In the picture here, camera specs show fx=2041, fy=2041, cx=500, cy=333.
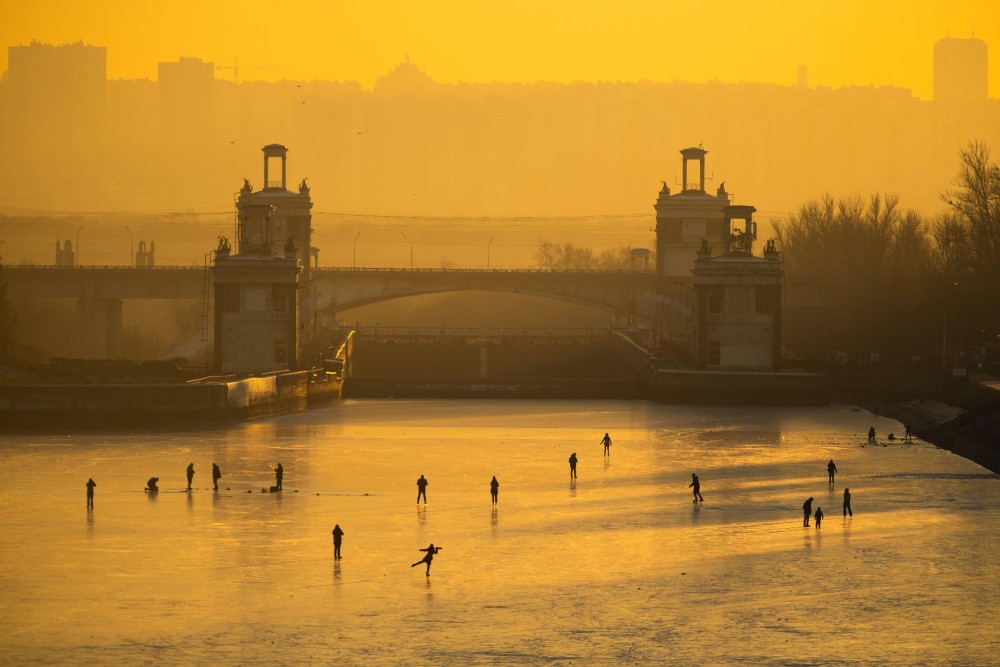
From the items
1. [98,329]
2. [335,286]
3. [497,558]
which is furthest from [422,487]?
[98,329]

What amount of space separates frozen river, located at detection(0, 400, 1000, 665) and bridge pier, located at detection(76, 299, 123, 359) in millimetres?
93514

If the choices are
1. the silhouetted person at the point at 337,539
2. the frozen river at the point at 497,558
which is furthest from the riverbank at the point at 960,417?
the silhouetted person at the point at 337,539

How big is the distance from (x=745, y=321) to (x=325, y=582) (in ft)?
273

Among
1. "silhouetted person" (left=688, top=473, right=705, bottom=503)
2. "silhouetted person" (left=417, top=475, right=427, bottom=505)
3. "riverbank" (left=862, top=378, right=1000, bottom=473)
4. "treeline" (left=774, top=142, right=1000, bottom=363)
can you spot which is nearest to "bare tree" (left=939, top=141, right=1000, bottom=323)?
"treeline" (left=774, top=142, right=1000, bottom=363)

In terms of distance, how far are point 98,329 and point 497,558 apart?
135553mm

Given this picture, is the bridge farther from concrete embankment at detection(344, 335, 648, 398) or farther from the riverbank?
the riverbank

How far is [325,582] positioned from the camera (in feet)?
184

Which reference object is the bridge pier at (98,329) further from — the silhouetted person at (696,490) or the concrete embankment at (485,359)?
the silhouetted person at (696,490)

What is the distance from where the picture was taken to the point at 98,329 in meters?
190

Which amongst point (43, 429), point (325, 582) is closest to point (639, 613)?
point (325, 582)

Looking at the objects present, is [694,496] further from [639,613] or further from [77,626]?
[77,626]

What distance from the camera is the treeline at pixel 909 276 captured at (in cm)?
13988

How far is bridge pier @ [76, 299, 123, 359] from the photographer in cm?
18662

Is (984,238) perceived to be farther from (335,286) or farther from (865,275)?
(335,286)
